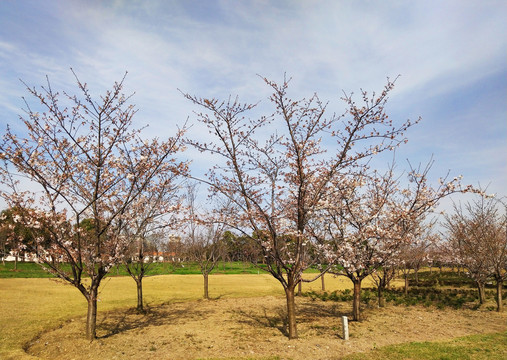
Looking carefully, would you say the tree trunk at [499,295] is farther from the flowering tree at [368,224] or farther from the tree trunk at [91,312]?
the tree trunk at [91,312]

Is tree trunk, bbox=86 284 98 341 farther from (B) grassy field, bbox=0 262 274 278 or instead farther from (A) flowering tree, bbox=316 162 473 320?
(B) grassy field, bbox=0 262 274 278

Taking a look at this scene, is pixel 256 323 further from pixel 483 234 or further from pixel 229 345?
pixel 483 234

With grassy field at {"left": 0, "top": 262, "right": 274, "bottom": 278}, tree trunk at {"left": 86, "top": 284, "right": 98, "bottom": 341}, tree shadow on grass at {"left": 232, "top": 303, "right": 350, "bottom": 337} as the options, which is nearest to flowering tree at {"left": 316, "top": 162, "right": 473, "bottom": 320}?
tree shadow on grass at {"left": 232, "top": 303, "right": 350, "bottom": 337}

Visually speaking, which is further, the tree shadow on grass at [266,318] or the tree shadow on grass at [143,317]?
the tree shadow on grass at [266,318]

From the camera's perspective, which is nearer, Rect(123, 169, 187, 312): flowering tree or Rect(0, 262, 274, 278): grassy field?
Rect(123, 169, 187, 312): flowering tree

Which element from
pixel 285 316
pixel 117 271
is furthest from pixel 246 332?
pixel 117 271

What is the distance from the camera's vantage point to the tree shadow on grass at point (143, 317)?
10859mm

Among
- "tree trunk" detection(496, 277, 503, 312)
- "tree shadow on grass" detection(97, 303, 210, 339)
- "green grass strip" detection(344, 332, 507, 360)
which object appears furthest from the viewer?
"tree trunk" detection(496, 277, 503, 312)

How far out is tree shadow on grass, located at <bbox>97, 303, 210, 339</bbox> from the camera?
10.9m

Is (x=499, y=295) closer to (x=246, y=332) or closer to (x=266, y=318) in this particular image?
(x=266, y=318)

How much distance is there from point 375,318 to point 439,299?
23.7 feet

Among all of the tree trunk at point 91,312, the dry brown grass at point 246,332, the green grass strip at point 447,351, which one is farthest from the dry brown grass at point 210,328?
the green grass strip at point 447,351

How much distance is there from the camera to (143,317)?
1277cm

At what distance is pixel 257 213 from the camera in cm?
922
